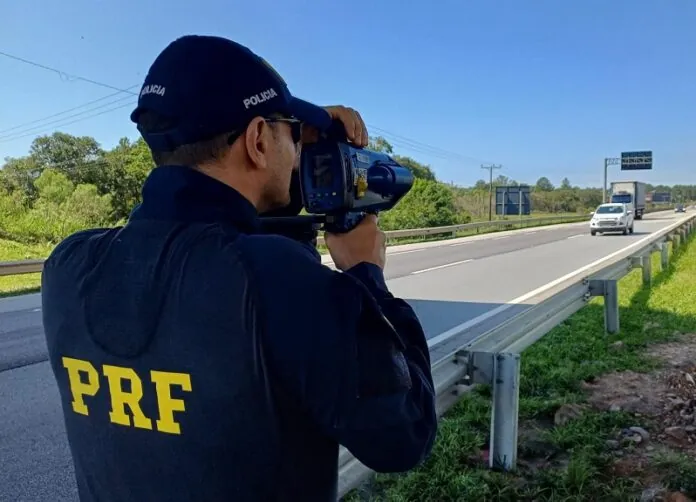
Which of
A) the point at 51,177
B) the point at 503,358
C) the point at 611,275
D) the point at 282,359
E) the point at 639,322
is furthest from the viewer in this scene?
the point at 51,177

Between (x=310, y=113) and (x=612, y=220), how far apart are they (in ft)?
103

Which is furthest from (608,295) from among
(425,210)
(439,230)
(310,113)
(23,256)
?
(425,210)

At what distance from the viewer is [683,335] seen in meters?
6.39

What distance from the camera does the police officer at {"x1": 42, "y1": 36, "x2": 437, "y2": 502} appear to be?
995mm

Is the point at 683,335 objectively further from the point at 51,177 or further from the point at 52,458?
the point at 51,177

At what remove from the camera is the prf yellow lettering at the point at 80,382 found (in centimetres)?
111

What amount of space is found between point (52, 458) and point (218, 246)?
377cm

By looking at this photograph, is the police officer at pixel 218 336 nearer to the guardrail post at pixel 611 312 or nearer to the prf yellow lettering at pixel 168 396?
the prf yellow lettering at pixel 168 396

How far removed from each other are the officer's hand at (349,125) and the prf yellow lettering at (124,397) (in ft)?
2.29

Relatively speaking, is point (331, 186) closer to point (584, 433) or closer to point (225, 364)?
point (225, 364)

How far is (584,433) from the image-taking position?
359 cm

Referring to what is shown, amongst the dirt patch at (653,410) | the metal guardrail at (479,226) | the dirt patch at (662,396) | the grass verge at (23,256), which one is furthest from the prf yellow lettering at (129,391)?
the metal guardrail at (479,226)

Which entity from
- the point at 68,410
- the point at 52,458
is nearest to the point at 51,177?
the point at 52,458

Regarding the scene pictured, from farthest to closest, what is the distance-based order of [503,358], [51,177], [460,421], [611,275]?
[51,177], [611,275], [460,421], [503,358]
